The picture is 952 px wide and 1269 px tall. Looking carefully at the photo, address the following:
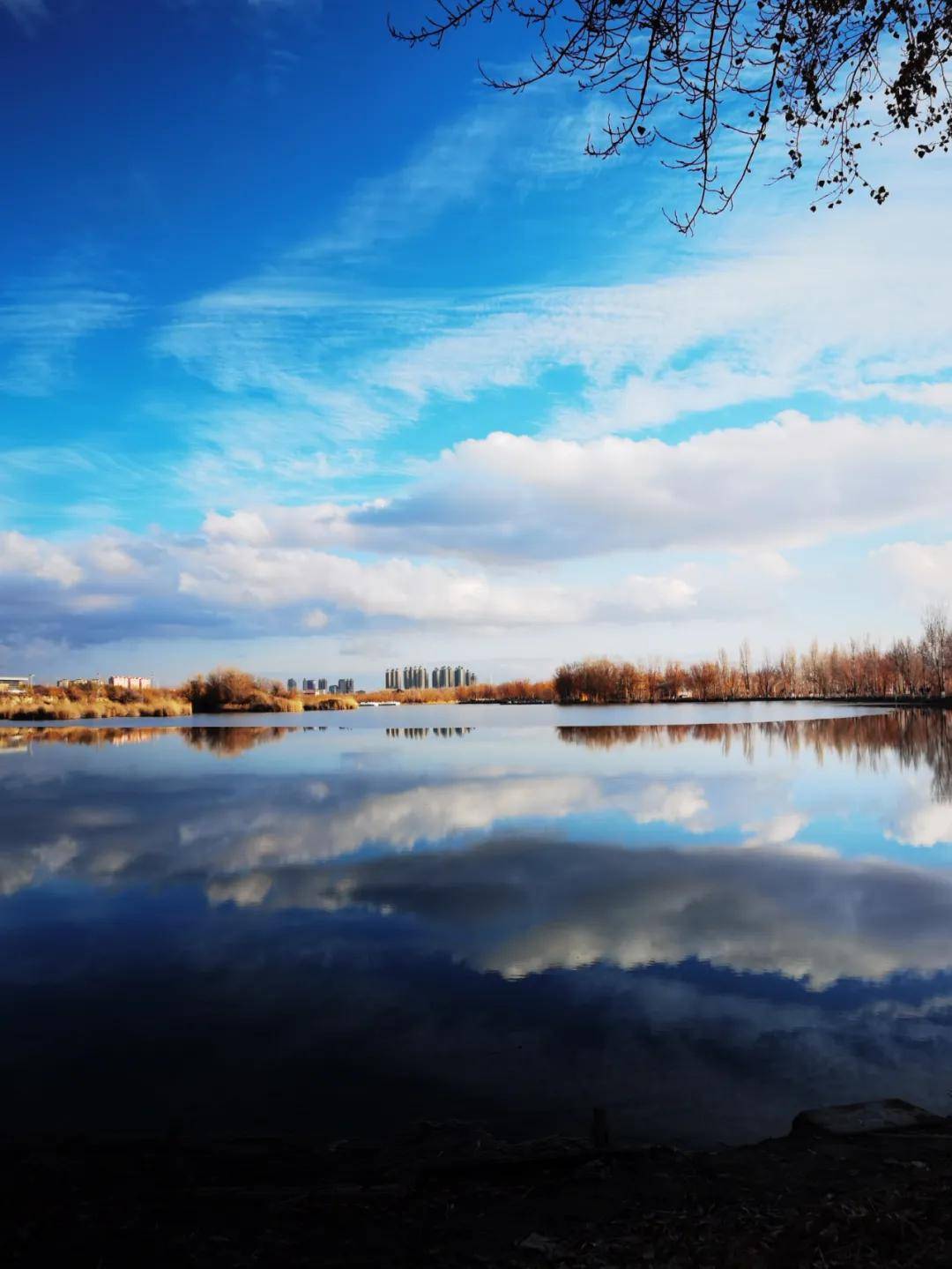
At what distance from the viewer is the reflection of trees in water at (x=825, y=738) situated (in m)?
23.6

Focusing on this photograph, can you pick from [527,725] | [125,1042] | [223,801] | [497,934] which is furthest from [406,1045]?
[527,725]

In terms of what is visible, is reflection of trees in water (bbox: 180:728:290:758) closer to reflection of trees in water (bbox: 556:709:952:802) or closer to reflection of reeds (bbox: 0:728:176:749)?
reflection of reeds (bbox: 0:728:176:749)

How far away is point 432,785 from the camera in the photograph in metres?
18.3

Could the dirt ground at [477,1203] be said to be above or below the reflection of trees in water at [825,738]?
above

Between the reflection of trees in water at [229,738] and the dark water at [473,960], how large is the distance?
1290cm

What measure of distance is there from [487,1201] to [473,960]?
11.3 ft

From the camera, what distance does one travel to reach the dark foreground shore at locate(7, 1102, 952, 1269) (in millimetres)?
3250

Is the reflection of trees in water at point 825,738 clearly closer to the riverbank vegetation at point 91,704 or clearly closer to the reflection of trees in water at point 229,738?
the reflection of trees in water at point 229,738

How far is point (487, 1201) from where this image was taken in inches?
146

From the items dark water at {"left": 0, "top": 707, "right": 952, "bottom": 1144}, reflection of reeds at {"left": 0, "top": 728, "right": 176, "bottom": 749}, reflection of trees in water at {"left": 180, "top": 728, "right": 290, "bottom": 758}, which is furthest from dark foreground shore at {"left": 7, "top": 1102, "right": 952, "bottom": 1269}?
reflection of reeds at {"left": 0, "top": 728, "right": 176, "bottom": 749}

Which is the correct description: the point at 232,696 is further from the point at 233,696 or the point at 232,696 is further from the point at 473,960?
the point at 473,960

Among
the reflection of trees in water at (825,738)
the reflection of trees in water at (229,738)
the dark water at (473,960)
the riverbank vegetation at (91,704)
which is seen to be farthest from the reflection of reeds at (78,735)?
the dark water at (473,960)

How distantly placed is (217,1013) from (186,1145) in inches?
72.8

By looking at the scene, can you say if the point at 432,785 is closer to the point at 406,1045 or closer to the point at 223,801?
the point at 223,801
